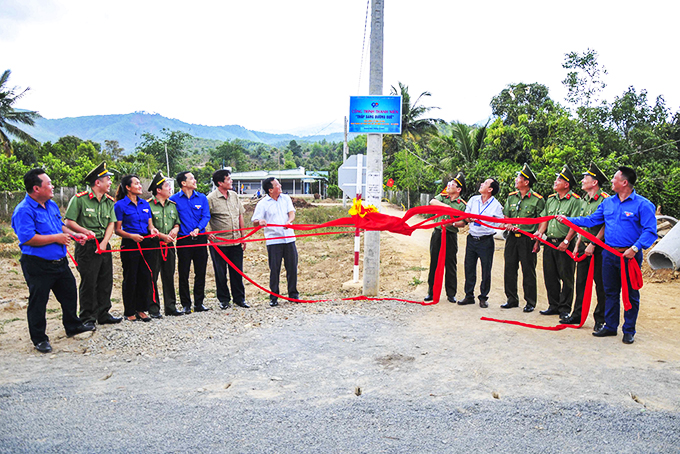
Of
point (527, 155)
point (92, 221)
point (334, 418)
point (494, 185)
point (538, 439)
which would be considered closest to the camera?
point (538, 439)

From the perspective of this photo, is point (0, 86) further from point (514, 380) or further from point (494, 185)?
point (514, 380)

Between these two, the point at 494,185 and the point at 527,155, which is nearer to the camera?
the point at 494,185

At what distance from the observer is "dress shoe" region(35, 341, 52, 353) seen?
201 inches

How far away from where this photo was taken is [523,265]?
23.1 ft

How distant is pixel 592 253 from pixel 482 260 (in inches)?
61.1

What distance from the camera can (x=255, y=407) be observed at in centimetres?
373

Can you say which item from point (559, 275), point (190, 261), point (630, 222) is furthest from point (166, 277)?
point (630, 222)

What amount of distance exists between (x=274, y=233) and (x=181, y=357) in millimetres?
2720

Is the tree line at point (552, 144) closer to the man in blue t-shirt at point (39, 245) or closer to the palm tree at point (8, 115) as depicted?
the palm tree at point (8, 115)

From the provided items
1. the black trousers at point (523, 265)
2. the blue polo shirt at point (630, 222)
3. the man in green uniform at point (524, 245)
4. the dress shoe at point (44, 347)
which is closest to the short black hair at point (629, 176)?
the blue polo shirt at point (630, 222)

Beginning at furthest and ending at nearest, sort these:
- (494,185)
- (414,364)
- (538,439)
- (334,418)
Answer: (494,185) < (414,364) < (334,418) < (538,439)

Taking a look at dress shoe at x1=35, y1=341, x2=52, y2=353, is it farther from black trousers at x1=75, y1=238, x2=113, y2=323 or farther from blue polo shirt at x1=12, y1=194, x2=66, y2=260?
blue polo shirt at x1=12, y1=194, x2=66, y2=260

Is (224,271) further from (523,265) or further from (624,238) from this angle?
(624,238)

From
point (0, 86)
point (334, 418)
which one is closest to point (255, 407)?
point (334, 418)
